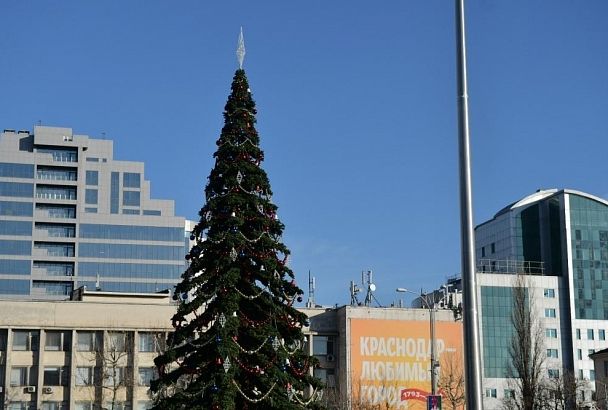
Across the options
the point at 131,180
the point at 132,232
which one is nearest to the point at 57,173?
the point at 131,180

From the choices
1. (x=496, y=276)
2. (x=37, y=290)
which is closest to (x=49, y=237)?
(x=37, y=290)

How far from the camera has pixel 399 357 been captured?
78.8m

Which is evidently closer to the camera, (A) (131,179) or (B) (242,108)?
(B) (242,108)

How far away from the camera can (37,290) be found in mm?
127562

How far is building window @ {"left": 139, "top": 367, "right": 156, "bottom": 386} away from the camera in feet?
235

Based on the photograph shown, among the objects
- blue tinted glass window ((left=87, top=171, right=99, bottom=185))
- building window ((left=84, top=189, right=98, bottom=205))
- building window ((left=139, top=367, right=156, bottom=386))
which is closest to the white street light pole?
building window ((left=139, top=367, right=156, bottom=386))

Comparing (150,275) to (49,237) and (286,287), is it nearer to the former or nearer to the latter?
(49,237)

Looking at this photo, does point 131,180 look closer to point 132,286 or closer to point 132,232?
point 132,232

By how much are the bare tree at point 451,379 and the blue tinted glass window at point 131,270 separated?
58.5m

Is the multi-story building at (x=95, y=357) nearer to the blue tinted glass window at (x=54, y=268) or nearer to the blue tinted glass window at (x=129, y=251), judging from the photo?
the blue tinted glass window at (x=54, y=268)

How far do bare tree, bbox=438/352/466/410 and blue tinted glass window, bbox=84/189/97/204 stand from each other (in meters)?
67.8

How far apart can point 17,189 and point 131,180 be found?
1605 centimetres

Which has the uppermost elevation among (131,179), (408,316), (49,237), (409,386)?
(131,179)

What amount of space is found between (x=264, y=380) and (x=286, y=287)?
10.3 ft
